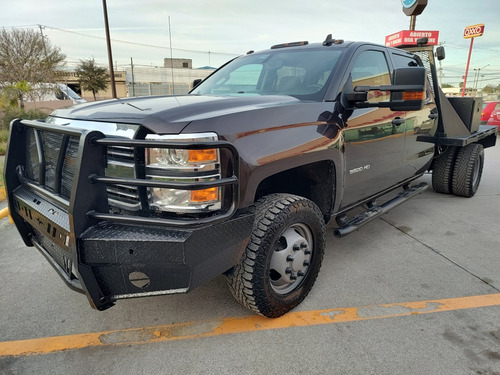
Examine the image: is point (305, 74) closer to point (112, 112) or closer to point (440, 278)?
point (112, 112)

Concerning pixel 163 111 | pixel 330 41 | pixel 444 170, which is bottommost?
pixel 444 170

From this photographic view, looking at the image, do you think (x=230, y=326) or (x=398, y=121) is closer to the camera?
(x=230, y=326)

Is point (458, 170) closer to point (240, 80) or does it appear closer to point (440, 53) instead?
point (440, 53)

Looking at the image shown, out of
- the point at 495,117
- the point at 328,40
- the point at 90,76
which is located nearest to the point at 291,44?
the point at 328,40

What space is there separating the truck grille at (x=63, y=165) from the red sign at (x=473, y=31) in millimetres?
24141

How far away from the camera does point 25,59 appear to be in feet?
67.3

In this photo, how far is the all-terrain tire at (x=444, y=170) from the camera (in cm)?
537

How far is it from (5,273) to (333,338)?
284cm

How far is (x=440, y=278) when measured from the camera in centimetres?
310

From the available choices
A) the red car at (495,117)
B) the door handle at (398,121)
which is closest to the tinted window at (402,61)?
the door handle at (398,121)

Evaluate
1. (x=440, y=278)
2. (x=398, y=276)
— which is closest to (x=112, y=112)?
(x=398, y=276)

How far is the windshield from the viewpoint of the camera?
117 inches

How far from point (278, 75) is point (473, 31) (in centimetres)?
2269

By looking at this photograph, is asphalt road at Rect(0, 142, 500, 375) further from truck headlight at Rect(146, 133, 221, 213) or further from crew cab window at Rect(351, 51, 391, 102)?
crew cab window at Rect(351, 51, 391, 102)
